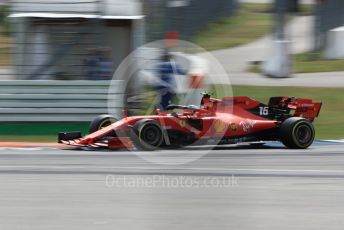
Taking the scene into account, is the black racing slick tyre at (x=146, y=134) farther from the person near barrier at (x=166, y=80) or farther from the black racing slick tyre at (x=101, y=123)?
the person near barrier at (x=166, y=80)

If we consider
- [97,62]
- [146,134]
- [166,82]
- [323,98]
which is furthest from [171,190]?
[323,98]

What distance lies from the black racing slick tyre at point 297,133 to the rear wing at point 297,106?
0.40 metres

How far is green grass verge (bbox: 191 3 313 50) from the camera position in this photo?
34469 millimetres

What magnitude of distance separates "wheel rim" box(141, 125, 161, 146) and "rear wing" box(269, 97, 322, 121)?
7.05ft

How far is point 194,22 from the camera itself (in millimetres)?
32906

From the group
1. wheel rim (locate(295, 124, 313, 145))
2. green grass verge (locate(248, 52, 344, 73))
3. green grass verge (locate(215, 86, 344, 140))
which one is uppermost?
wheel rim (locate(295, 124, 313, 145))

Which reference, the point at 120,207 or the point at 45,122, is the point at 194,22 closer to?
the point at 45,122

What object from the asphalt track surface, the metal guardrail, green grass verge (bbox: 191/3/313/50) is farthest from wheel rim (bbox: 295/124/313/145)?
green grass verge (bbox: 191/3/313/50)

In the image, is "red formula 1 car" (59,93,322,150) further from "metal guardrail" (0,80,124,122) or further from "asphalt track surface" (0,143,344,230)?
"metal guardrail" (0,80,124,122)

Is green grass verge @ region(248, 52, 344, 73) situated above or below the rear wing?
below

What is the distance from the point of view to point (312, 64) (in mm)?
27078

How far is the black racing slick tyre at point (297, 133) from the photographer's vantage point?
40.1 feet

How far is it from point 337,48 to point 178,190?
70.3 feet

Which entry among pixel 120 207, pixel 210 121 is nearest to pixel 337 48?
pixel 210 121
